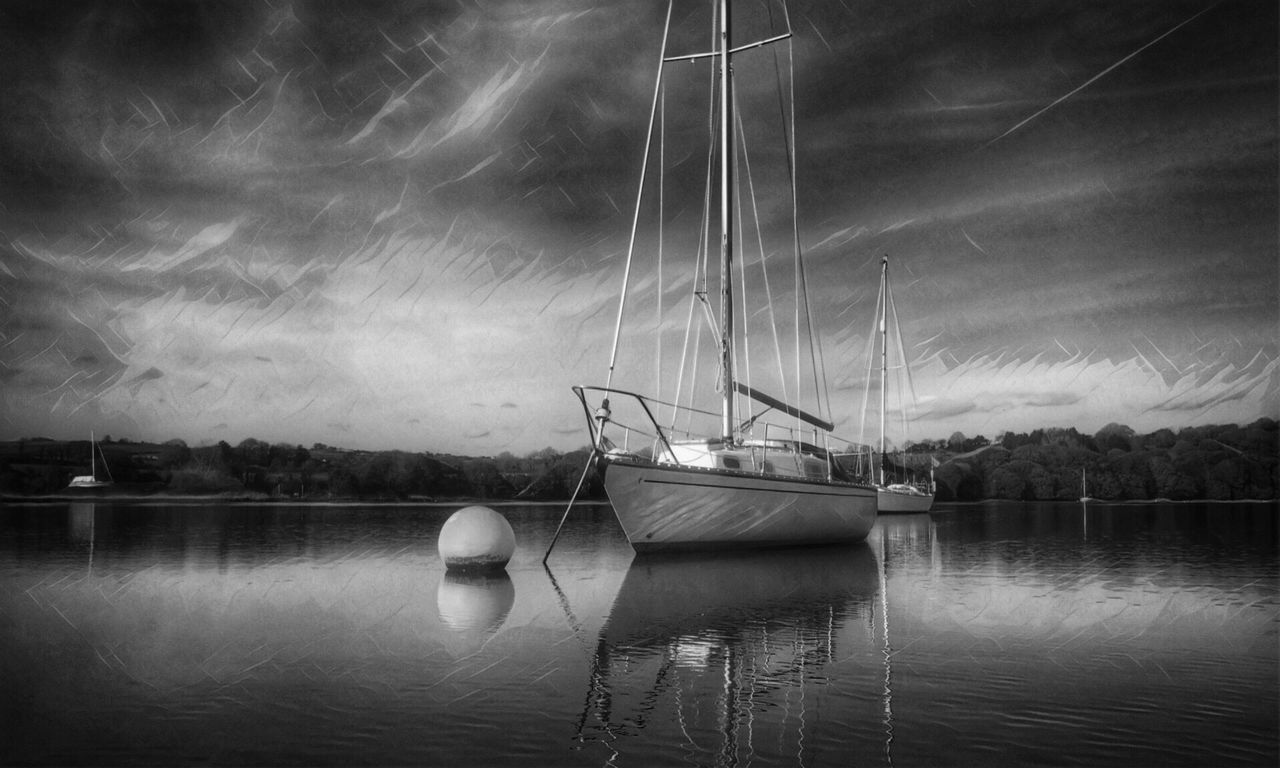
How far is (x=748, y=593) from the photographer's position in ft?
41.6

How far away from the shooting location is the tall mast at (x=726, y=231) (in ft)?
67.2

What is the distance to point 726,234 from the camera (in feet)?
67.9

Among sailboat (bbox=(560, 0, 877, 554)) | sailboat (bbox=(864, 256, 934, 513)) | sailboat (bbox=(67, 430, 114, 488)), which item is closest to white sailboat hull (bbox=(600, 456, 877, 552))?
sailboat (bbox=(560, 0, 877, 554))

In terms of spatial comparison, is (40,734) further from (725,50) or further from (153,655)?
(725,50)

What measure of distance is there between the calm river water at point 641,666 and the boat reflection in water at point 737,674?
35 millimetres

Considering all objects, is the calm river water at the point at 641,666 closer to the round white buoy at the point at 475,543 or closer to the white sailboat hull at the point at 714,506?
the round white buoy at the point at 475,543

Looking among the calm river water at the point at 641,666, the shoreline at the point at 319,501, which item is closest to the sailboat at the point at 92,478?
the shoreline at the point at 319,501

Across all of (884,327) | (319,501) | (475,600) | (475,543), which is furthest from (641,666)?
(319,501)

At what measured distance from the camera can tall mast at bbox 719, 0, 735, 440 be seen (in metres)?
20.5

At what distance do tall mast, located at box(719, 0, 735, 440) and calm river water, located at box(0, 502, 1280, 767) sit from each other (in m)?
5.27

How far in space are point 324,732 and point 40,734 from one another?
195cm

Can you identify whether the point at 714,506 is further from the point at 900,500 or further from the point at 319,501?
the point at 319,501

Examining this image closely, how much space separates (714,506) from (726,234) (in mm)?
6972

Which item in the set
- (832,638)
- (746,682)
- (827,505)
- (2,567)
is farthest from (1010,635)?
(2,567)
